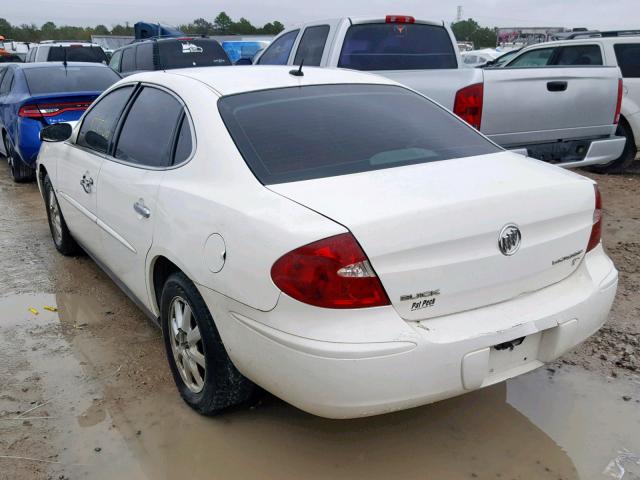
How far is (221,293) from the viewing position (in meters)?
2.43

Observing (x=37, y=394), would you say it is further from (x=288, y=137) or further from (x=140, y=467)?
(x=288, y=137)

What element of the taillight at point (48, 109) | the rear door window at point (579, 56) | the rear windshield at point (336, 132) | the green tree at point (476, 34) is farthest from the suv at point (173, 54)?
the green tree at point (476, 34)

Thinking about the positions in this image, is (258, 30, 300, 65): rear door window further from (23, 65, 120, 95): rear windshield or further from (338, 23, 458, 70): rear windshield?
(23, 65, 120, 95): rear windshield

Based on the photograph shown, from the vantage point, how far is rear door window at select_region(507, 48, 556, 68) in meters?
8.83

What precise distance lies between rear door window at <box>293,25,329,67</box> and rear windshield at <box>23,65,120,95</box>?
2851 mm

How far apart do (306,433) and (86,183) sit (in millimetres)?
2198

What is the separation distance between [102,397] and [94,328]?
0.91m

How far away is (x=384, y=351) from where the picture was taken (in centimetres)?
212

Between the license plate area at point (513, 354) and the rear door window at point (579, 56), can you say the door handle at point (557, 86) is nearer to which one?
the rear door window at point (579, 56)

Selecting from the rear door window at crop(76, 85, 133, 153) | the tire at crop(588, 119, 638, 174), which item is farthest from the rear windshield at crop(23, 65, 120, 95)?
the tire at crop(588, 119, 638, 174)

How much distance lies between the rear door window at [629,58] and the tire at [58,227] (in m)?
6.93

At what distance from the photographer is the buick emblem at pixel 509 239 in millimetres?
2334

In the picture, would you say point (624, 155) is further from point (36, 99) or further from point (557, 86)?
point (36, 99)

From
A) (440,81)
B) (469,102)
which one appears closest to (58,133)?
(440,81)
